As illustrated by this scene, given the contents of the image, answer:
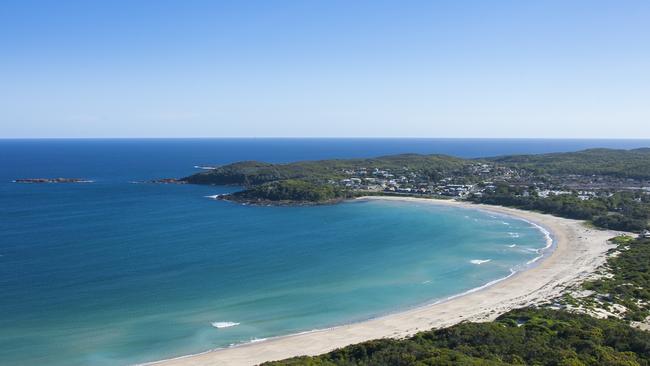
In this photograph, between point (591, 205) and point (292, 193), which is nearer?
point (591, 205)

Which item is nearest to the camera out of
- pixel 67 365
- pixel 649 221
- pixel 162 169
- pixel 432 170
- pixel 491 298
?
pixel 67 365

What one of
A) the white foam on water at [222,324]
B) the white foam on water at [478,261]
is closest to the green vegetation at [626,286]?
the white foam on water at [478,261]

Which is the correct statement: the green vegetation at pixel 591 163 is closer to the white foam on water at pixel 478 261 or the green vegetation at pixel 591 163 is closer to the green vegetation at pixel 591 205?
the green vegetation at pixel 591 205

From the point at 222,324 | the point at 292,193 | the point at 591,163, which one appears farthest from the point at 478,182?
the point at 222,324

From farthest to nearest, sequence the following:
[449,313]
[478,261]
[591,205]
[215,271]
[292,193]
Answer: [292,193], [591,205], [478,261], [215,271], [449,313]

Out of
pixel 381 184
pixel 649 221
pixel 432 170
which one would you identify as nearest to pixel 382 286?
pixel 649 221

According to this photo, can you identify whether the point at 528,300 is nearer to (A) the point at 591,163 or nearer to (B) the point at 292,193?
(B) the point at 292,193

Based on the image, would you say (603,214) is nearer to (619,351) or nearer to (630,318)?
(630,318)
